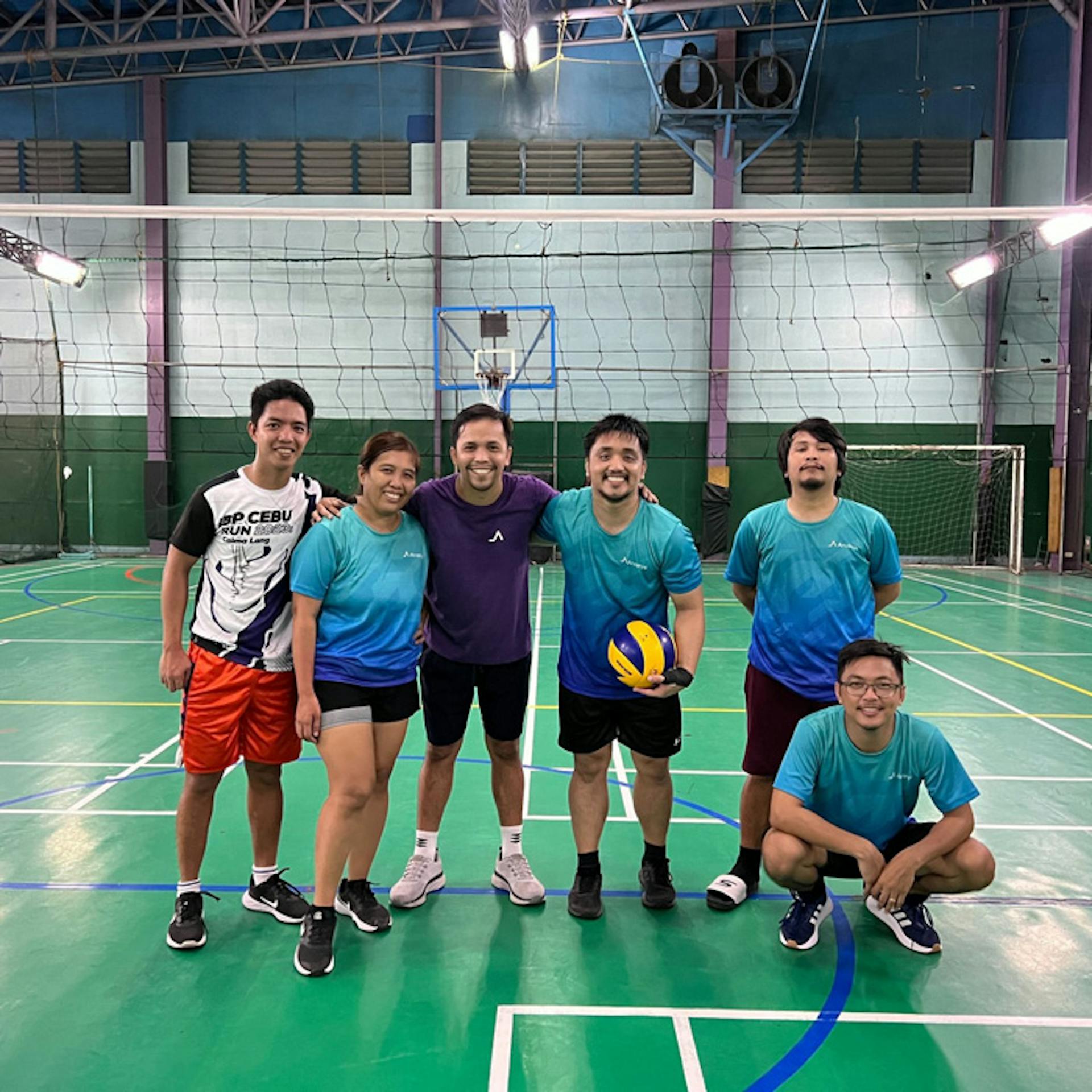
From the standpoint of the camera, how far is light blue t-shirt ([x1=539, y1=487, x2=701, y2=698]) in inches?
119

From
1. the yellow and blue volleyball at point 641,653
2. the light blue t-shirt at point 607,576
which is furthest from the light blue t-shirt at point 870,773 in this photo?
the light blue t-shirt at point 607,576

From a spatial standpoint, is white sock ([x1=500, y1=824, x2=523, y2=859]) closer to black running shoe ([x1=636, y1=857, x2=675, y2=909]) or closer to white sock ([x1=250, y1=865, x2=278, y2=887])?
black running shoe ([x1=636, y1=857, x2=675, y2=909])

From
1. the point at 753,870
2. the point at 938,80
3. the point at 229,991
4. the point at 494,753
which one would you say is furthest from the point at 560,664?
the point at 938,80

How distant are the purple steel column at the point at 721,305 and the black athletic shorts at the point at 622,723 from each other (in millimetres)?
12843

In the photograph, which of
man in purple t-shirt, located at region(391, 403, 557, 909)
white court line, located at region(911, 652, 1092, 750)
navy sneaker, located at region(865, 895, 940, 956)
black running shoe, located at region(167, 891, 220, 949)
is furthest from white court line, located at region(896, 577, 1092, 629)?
black running shoe, located at region(167, 891, 220, 949)

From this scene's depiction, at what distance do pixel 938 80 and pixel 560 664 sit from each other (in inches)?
639

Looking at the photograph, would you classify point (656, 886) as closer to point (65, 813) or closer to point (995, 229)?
point (65, 813)

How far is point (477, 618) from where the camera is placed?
3.09 m

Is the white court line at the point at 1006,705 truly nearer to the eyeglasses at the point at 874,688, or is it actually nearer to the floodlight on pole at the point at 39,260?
the eyeglasses at the point at 874,688

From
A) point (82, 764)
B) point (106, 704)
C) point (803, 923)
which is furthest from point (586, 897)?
point (106, 704)

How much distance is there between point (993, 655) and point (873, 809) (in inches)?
229

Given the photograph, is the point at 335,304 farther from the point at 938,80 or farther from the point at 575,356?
the point at 938,80

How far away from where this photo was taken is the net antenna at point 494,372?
13.3 metres

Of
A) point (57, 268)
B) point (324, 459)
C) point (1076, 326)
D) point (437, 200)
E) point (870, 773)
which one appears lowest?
point (870, 773)
